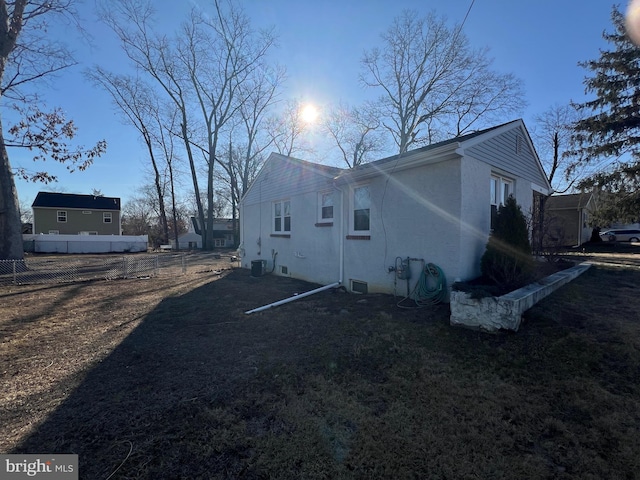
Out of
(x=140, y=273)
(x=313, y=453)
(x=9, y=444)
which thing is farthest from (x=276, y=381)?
(x=140, y=273)

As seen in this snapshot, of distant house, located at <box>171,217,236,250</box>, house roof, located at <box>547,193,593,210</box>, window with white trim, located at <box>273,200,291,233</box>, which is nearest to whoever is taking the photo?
window with white trim, located at <box>273,200,291,233</box>

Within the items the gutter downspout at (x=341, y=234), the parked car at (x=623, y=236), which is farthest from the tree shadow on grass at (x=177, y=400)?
the parked car at (x=623, y=236)

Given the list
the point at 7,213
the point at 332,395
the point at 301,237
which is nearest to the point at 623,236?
the point at 301,237

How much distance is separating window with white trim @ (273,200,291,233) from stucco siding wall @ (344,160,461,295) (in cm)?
345

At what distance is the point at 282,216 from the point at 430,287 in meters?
6.33

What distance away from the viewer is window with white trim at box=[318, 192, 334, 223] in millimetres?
8477

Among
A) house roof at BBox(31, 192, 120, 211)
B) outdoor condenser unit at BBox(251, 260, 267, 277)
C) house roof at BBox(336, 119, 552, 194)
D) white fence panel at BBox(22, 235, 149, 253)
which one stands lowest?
outdoor condenser unit at BBox(251, 260, 267, 277)

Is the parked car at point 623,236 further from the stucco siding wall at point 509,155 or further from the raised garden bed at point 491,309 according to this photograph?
the raised garden bed at point 491,309

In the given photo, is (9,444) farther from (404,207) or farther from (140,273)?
(140,273)

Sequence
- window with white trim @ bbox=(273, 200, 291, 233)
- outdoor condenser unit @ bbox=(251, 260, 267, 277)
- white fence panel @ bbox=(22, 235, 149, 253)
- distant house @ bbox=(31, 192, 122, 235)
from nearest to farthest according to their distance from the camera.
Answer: window with white trim @ bbox=(273, 200, 291, 233), outdoor condenser unit @ bbox=(251, 260, 267, 277), white fence panel @ bbox=(22, 235, 149, 253), distant house @ bbox=(31, 192, 122, 235)

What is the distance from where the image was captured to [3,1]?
9.93 meters

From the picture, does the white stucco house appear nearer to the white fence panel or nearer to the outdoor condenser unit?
the outdoor condenser unit

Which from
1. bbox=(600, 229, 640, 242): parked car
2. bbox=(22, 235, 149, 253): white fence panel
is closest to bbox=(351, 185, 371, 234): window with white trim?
bbox=(22, 235, 149, 253): white fence panel

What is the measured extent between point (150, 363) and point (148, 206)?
52.8 meters
